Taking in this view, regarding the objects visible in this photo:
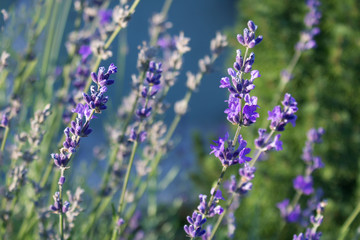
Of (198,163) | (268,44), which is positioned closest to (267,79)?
(268,44)

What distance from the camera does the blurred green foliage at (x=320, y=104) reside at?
3225mm

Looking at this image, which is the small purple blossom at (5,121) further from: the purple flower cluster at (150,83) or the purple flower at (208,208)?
the purple flower at (208,208)

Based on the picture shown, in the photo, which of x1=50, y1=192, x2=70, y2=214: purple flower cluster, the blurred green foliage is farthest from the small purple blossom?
the blurred green foliage

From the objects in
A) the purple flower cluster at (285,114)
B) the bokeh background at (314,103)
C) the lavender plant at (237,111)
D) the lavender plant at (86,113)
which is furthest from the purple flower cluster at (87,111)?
the bokeh background at (314,103)

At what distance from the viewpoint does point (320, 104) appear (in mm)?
3293

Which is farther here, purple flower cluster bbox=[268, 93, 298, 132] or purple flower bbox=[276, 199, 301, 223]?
purple flower bbox=[276, 199, 301, 223]

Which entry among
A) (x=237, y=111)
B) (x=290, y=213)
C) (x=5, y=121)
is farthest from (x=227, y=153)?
(x=290, y=213)

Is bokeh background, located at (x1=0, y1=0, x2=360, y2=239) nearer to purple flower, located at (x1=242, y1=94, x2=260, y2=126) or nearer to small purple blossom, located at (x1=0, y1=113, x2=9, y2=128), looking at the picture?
small purple blossom, located at (x1=0, y1=113, x2=9, y2=128)

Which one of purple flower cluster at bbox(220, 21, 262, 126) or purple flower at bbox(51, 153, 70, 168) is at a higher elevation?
purple flower cluster at bbox(220, 21, 262, 126)

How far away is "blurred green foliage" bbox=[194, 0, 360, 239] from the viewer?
3.22 metres

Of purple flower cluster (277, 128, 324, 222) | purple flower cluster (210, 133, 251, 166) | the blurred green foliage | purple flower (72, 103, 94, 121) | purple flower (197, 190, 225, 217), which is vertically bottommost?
purple flower (197, 190, 225, 217)

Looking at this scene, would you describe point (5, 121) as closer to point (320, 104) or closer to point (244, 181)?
point (244, 181)

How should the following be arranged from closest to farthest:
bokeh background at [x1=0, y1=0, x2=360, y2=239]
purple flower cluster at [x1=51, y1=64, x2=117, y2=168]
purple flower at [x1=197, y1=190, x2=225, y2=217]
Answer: purple flower cluster at [x1=51, y1=64, x2=117, y2=168] < purple flower at [x1=197, y1=190, x2=225, y2=217] < bokeh background at [x1=0, y1=0, x2=360, y2=239]

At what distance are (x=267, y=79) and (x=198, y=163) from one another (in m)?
1.28
